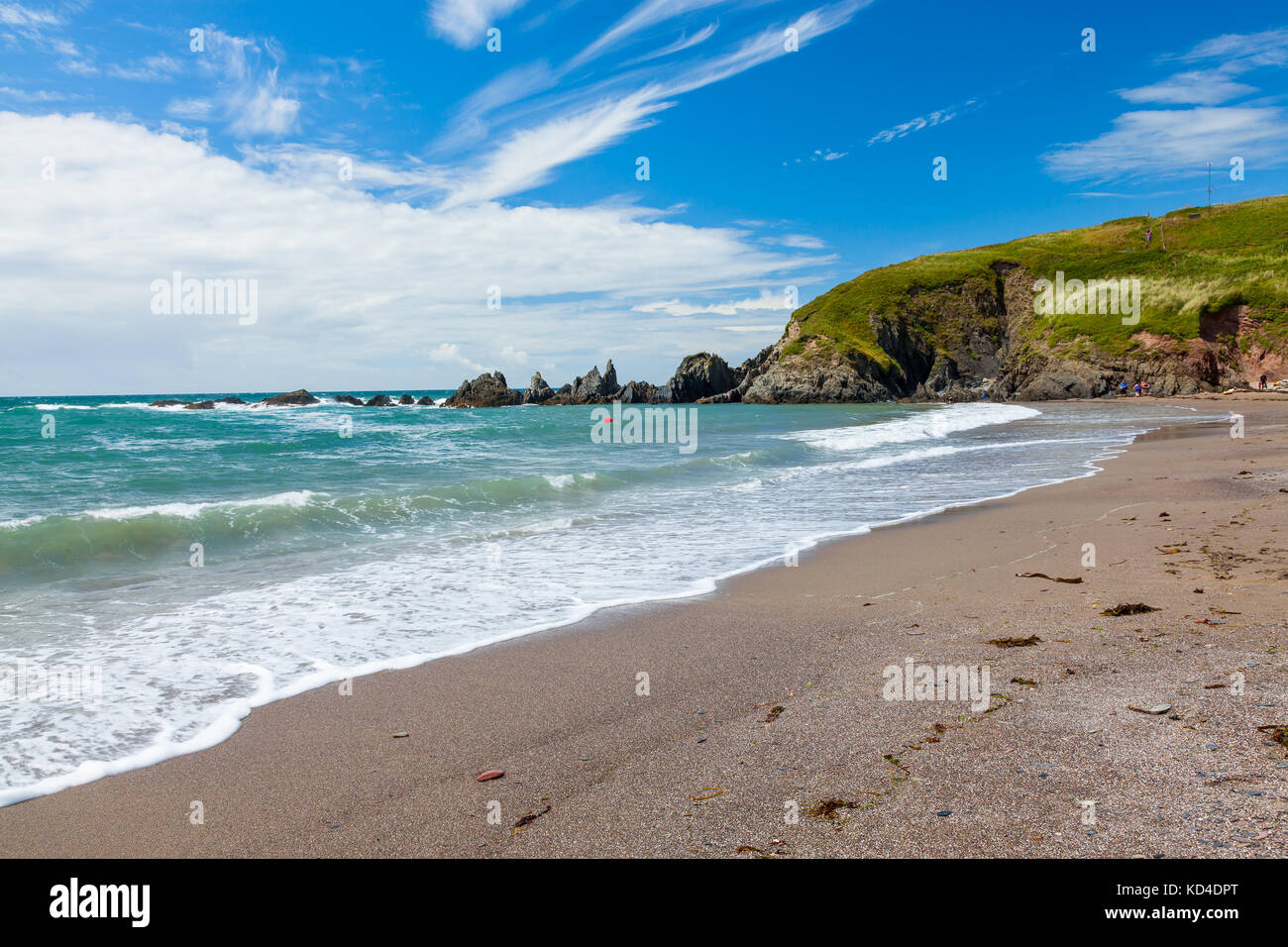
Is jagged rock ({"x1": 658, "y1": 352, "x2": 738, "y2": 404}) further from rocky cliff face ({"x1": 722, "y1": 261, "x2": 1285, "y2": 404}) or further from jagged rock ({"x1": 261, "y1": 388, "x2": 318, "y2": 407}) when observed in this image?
jagged rock ({"x1": 261, "y1": 388, "x2": 318, "y2": 407})

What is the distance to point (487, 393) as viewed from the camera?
109 m

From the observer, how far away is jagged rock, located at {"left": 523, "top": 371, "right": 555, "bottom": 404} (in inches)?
4289

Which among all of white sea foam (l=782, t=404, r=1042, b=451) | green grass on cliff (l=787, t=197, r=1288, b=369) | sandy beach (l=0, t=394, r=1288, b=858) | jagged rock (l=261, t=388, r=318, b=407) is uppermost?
green grass on cliff (l=787, t=197, r=1288, b=369)

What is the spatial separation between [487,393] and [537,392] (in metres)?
7.69

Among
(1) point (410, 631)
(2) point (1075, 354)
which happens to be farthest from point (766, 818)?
(2) point (1075, 354)

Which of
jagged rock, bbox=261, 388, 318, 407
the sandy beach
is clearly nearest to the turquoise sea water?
the sandy beach

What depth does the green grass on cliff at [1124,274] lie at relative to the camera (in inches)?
2576

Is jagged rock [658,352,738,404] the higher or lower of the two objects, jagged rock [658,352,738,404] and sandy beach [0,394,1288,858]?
the higher

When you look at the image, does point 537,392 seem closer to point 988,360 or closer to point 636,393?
point 636,393

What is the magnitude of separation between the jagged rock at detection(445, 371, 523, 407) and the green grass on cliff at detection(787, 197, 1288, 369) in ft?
146

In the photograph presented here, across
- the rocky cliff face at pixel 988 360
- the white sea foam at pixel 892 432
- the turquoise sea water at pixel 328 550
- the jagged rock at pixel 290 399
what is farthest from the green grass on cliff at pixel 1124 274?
the jagged rock at pixel 290 399

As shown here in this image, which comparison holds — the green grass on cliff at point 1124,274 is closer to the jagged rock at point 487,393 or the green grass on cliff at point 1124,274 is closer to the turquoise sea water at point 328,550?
the jagged rock at point 487,393

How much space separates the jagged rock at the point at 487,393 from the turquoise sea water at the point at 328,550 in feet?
267
